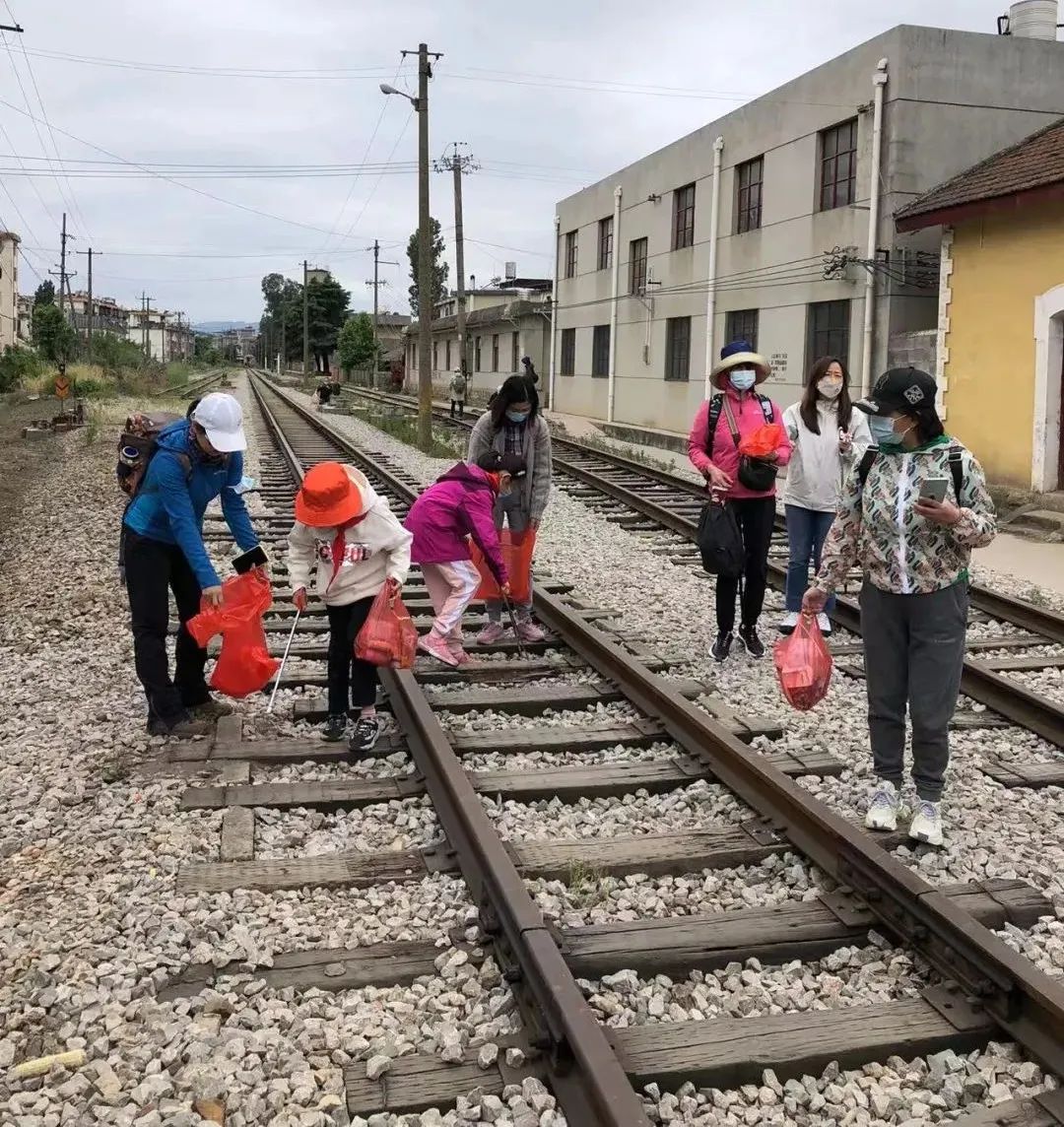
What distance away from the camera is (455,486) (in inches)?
259

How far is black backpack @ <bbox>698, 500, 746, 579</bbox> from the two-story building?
12980mm

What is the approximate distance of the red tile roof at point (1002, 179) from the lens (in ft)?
47.1

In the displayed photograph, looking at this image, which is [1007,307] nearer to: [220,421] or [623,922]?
[220,421]

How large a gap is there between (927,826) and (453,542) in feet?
10.6

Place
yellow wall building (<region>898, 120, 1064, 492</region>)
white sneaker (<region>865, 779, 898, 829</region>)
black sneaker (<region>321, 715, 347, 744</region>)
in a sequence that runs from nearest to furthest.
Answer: white sneaker (<region>865, 779, 898, 829</region>)
black sneaker (<region>321, 715, 347, 744</region>)
yellow wall building (<region>898, 120, 1064, 492</region>)

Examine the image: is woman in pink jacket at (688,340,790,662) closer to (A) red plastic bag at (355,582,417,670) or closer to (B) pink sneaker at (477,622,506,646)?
(B) pink sneaker at (477,622,506,646)

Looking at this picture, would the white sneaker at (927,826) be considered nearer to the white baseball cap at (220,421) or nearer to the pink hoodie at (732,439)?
the pink hoodie at (732,439)

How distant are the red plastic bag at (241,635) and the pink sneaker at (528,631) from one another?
2113 millimetres

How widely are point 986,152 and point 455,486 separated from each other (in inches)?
655

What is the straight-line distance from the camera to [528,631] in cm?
733

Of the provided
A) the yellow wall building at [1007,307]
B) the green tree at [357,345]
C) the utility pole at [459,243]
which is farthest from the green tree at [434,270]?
the yellow wall building at [1007,307]

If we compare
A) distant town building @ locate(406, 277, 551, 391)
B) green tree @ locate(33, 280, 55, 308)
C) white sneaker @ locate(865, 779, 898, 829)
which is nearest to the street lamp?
distant town building @ locate(406, 277, 551, 391)

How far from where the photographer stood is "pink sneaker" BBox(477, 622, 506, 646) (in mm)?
7277

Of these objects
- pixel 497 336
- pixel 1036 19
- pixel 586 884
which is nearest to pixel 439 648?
pixel 586 884
